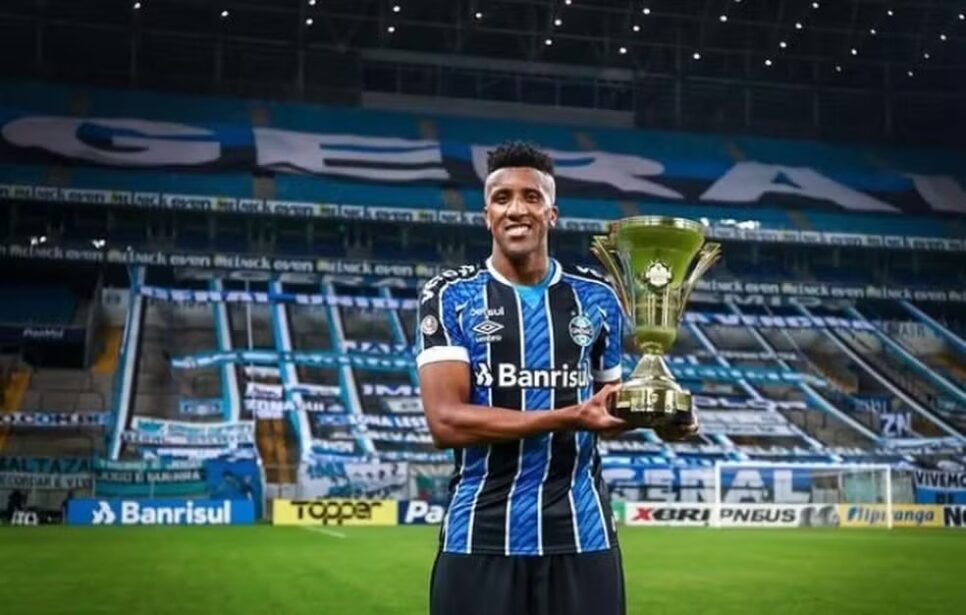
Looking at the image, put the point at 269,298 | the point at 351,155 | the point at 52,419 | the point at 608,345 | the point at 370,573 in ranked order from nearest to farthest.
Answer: the point at 608,345 < the point at 370,573 < the point at 52,419 < the point at 269,298 < the point at 351,155

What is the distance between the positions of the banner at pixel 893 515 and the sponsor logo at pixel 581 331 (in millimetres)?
28572

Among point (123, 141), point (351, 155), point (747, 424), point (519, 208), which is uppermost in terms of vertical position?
point (351, 155)

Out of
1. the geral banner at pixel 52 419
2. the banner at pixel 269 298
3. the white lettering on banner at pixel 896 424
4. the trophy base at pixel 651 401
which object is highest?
the banner at pixel 269 298

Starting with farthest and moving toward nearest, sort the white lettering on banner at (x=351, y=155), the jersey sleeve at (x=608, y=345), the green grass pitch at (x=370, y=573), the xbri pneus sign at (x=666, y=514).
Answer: the white lettering on banner at (x=351, y=155) → the xbri pneus sign at (x=666, y=514) → the green grass pitch at (x=370, y=573) → the jersey sleeve at (x=608, y=345)

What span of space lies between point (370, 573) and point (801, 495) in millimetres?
19798

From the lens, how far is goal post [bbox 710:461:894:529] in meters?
30.0

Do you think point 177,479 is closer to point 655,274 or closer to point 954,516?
point 954,516

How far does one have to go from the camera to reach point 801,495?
3200 cm

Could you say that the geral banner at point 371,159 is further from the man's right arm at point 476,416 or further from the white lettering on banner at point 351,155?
the man's right arm at point 476,416

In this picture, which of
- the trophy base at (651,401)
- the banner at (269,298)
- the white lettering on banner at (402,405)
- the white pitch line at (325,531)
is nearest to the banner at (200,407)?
the white lettering on banner at (402,405)

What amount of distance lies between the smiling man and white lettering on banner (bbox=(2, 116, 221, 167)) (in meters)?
38.8

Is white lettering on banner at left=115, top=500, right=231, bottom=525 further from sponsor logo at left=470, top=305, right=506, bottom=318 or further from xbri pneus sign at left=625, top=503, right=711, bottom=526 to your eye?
sponsor logo at left=470, top=305, right=506, bottom=318

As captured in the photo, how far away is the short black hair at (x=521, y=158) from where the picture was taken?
347 centimetres

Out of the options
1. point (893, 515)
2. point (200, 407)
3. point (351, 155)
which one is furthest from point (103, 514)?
point (893, 515)
